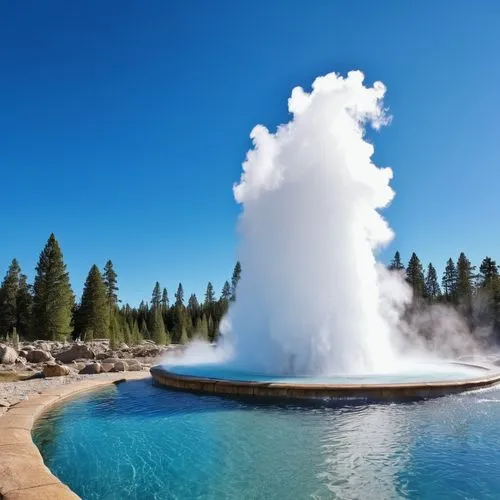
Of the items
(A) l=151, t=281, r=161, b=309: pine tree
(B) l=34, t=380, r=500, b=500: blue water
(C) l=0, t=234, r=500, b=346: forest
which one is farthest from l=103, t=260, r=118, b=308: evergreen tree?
(B) l=34, t=380, r=500, b=500: blue water

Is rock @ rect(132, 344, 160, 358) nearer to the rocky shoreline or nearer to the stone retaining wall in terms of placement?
the rocky shoreline

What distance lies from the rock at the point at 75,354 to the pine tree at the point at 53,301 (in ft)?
73.7

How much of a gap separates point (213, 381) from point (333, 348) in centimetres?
532

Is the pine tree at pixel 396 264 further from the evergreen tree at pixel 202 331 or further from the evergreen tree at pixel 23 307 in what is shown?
the evergreen tree at pixel 23 307

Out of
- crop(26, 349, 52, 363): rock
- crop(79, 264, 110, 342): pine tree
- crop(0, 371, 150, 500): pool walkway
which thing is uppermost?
crop(79, 264, 110, 342): pine tree

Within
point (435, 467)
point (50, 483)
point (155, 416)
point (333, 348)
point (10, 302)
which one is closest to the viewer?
point (50, 483)

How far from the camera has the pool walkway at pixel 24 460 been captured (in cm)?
511

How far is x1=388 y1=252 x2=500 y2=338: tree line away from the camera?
55.8 meters

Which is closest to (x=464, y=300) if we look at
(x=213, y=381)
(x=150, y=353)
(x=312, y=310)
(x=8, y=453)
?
(x=150, y=353)

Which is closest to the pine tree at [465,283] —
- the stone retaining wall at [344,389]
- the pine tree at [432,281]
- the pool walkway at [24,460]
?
the pine tree at [432,281]

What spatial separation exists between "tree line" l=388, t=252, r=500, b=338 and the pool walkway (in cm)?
5495

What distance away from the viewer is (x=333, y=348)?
1603cm

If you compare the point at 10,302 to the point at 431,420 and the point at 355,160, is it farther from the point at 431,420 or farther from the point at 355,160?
the point at 431,420

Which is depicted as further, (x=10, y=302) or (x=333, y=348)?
(x=10, y=302)
